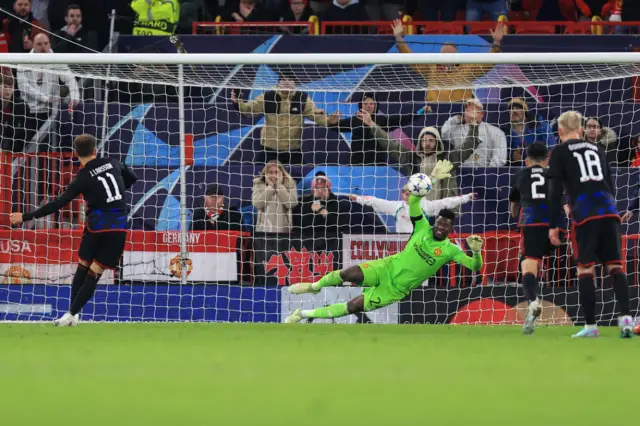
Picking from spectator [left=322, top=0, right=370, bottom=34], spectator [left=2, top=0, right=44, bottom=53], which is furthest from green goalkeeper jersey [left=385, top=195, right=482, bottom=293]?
spectator [left=2, top=0, right=44, bottom=53]

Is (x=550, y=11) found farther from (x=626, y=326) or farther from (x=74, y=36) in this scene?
(x=626, y=326)

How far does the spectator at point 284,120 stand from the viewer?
16.2 meters

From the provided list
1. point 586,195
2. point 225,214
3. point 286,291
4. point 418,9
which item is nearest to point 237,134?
point 225,214

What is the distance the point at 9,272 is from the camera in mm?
14719

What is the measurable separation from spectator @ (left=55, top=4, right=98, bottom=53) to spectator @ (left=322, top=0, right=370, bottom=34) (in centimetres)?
368

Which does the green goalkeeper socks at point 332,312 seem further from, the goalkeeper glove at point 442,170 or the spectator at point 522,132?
the spectator at point 522,132

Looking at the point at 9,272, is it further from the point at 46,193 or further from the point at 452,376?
the point at 452,376

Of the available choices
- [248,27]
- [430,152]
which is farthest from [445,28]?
[430,152]

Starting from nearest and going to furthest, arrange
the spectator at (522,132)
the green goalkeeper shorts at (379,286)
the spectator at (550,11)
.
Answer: the green goalkeeper shorts at (379,286) → the spectator at (522,132) → the spectator at (550,11)

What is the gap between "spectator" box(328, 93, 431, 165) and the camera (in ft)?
52.3

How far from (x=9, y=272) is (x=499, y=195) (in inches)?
246

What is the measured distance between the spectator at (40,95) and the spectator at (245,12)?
12.3ft

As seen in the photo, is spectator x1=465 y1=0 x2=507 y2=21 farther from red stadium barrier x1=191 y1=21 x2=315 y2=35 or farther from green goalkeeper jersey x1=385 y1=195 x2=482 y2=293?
green goalkeeper jersey x1=385 y1=195 x2=482 y2=293

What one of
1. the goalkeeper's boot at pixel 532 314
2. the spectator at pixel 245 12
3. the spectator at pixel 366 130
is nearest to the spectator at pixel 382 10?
the spectator at pixel 245 12
